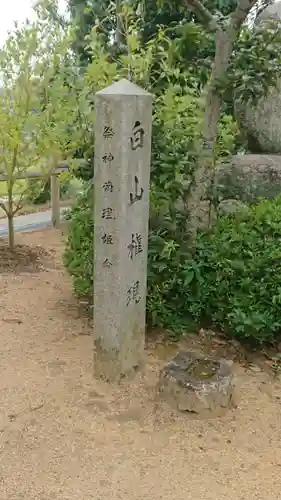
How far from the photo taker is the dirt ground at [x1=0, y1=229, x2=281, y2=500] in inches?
95.2

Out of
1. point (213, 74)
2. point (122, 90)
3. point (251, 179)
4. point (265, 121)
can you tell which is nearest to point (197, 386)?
point (122, 90)

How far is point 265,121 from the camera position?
5219 millimetres

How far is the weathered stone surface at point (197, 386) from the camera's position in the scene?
9.54ft

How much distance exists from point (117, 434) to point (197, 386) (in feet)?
1.63

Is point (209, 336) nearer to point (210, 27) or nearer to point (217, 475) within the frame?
point (217, 475)

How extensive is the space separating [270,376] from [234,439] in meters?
0.80

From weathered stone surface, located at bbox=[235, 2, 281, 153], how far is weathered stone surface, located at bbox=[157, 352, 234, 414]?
2826 millimetres

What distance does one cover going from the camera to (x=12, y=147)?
5.20 metres

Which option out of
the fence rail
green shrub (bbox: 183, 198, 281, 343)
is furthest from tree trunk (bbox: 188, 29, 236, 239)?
the fence rail

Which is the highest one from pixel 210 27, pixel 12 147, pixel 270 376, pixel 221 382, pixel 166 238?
pixel 210 27

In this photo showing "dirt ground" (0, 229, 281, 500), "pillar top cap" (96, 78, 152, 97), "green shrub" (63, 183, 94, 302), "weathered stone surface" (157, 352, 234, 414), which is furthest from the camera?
"green shrub" (63, 183, 94, 302)

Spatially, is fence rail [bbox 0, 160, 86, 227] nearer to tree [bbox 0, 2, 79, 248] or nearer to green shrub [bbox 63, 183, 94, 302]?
tree [bbox 0, 2, 79, 248]

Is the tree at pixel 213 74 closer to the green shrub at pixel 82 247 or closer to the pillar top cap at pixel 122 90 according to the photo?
the green shrub at pixel 82 247

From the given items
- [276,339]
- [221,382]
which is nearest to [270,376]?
[276,339]
